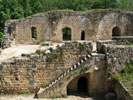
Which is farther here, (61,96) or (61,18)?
(61,18)

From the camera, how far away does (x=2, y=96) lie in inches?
417

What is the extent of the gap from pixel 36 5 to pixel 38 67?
22531mm

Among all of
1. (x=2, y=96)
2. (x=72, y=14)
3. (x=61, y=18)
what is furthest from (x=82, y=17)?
(x=2, y=96)

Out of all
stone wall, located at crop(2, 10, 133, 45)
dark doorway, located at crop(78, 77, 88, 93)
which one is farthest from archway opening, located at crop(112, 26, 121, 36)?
dark doorway, located at crop(78, 77, 88, 93)

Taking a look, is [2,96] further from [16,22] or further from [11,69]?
[16,22]

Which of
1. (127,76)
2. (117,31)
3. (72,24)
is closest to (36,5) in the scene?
(72,24)

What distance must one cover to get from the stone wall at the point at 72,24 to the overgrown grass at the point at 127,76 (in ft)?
30.3

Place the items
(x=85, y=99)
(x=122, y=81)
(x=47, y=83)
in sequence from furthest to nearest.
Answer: (x=47, y=83) < (x=85, y=99) < (x=122, y=81)

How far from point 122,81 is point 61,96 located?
414 centimetres

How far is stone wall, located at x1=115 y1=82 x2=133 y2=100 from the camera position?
26.5 feet

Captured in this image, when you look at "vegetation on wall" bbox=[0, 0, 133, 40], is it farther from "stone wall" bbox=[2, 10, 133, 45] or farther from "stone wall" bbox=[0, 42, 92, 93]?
"stone wall" bbox=[0, 42, 92, 93]

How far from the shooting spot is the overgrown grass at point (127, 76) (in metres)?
8.99

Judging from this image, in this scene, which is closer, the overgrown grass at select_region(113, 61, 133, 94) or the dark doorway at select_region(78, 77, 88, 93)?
the overgrown grass at select_region(113, 61, 133, 94)

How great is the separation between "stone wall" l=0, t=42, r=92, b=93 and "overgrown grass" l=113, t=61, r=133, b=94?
2.58 meters
